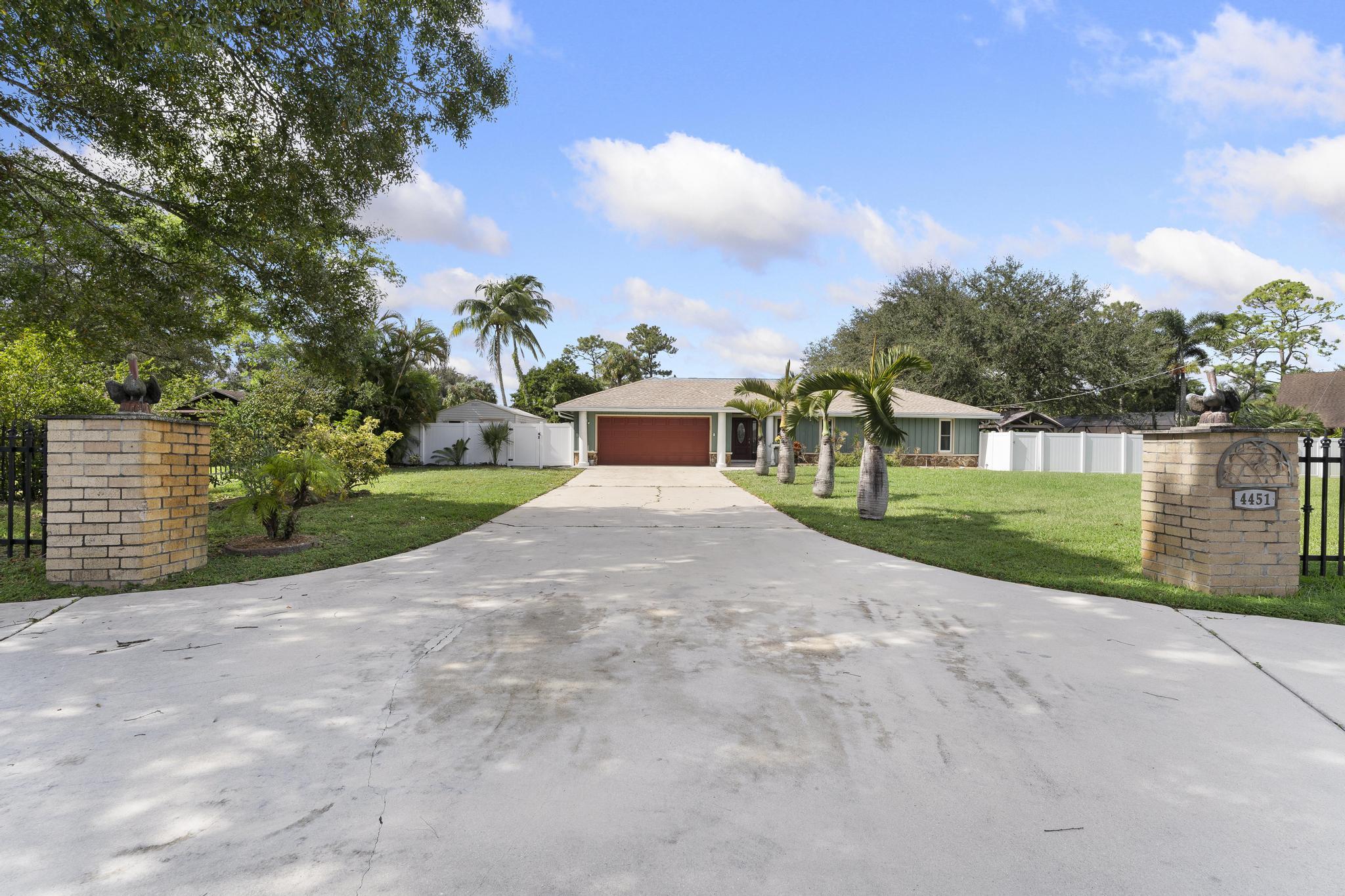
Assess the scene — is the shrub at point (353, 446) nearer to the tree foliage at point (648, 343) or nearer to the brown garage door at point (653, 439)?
the brown garage door at point (653, 439)

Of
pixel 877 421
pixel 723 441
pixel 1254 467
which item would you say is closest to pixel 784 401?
pixel 877 421

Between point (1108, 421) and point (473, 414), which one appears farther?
point (1108, 421)

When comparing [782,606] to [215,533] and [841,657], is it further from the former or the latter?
→ [215,533]

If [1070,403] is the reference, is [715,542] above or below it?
below

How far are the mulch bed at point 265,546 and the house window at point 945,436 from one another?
73.3ft

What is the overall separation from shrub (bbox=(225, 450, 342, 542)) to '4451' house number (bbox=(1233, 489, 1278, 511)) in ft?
25.0

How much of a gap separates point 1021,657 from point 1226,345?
52.9 metres

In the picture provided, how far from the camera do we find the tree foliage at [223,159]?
6609 millimetres

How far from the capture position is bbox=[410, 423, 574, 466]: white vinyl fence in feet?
76.8

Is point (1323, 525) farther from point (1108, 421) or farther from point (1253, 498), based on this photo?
point (1108, 421)

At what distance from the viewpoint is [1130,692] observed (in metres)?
3.22

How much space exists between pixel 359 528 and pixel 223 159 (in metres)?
4.37

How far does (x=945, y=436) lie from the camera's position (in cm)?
2477

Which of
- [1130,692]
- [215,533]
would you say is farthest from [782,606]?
[215,533]
